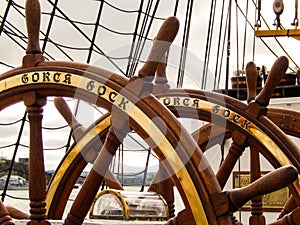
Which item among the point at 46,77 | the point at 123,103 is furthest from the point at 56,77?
the point at 123,103

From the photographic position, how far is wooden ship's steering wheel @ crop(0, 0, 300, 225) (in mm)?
958

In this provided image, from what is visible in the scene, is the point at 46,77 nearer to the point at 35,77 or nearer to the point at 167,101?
the point at 35,77

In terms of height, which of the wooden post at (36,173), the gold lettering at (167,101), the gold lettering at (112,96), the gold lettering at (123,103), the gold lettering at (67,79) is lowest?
the wooden post at (36,173)

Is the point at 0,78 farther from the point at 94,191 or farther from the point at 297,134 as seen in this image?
the point at 297,134

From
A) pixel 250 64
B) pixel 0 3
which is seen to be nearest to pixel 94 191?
pixel 250 64

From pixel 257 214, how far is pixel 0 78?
0.82m

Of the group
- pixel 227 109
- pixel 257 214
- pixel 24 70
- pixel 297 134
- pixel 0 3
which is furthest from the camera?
pixel 0 3

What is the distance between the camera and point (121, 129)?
1.06 meters

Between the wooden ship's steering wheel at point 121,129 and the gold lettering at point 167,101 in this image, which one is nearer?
the wooden ship's steering wheel at point 121,129

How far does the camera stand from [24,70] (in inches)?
44.2

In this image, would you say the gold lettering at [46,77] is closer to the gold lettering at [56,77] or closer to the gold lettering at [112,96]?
the gold lettering at [56,77]

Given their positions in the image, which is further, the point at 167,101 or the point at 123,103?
the point at 167,101

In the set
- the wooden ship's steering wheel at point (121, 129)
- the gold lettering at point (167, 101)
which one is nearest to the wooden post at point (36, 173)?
the wooden ship's steering wheel at point (121, 129)

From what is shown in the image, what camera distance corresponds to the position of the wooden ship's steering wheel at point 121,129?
96 cm
